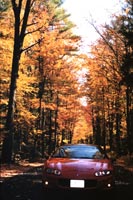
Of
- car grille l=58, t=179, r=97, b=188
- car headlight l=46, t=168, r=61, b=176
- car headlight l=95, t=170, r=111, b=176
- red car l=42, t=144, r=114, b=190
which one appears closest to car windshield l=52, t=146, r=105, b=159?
red car l=42, t=144, r=114, b=190

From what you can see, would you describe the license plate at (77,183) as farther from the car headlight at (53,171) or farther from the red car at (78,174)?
the car headlight at (53,171)

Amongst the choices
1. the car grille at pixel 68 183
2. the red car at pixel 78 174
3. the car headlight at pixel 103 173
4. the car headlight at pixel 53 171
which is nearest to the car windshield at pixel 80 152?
the red car at pixel 78 174

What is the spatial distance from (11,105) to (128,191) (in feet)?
38.5

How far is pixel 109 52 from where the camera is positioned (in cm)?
3128

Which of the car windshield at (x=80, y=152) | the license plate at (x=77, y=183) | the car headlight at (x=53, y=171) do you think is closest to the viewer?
the license plate at (x=77, y=183)

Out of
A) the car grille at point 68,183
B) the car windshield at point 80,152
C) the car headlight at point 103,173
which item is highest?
the car windshield at point 80,152

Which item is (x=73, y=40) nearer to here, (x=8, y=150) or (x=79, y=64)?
(x=79, y=64)

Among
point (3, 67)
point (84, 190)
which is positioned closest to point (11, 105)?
point (3, 67)

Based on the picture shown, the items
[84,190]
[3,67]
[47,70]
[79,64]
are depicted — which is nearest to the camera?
[84,190]

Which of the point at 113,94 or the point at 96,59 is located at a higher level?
the point at 96,59

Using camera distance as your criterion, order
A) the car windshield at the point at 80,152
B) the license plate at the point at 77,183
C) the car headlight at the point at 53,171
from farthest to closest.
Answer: the car windshield at the point at 80,152, the car headlight at the point at 53,171, the license plate at the point at 77,183

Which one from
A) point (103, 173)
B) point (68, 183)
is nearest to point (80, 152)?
point (103, 173)

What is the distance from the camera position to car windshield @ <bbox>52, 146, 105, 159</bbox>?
11.1m

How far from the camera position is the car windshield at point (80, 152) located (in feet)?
36.3
